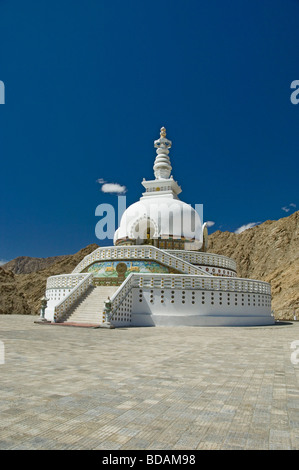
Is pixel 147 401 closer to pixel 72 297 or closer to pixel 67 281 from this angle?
pixel 72 297

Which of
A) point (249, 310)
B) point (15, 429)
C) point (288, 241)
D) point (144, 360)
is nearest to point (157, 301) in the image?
point (249, 310)

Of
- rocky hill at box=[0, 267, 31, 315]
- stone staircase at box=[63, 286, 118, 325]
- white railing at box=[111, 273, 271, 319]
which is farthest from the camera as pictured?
rocky hill at box=[0, 267, 31, 315]

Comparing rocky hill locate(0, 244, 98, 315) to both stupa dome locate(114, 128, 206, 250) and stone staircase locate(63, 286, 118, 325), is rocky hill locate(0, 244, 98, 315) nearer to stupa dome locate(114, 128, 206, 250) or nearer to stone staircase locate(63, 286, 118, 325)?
stupa dome locate(114, 128, 206, 250)

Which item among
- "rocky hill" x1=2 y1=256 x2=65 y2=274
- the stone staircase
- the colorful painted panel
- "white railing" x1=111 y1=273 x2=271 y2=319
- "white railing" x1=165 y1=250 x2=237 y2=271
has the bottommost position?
the stone staircase

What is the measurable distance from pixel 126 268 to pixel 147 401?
650 inches

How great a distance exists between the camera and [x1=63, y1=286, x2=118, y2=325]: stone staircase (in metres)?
17.0

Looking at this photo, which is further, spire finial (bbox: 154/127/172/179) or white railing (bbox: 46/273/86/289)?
spire finial (bbox: 154/127/172/179)

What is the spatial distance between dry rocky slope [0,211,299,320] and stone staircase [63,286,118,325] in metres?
24.1

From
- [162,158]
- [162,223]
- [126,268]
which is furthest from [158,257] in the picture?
[162,158]

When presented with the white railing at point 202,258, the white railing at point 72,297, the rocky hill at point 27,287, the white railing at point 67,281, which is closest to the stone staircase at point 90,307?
the white railing at point 72,297

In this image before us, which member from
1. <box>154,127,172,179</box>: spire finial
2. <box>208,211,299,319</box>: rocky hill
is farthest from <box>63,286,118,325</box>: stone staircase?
<box>208,211,299,319</box>: rocky hill
